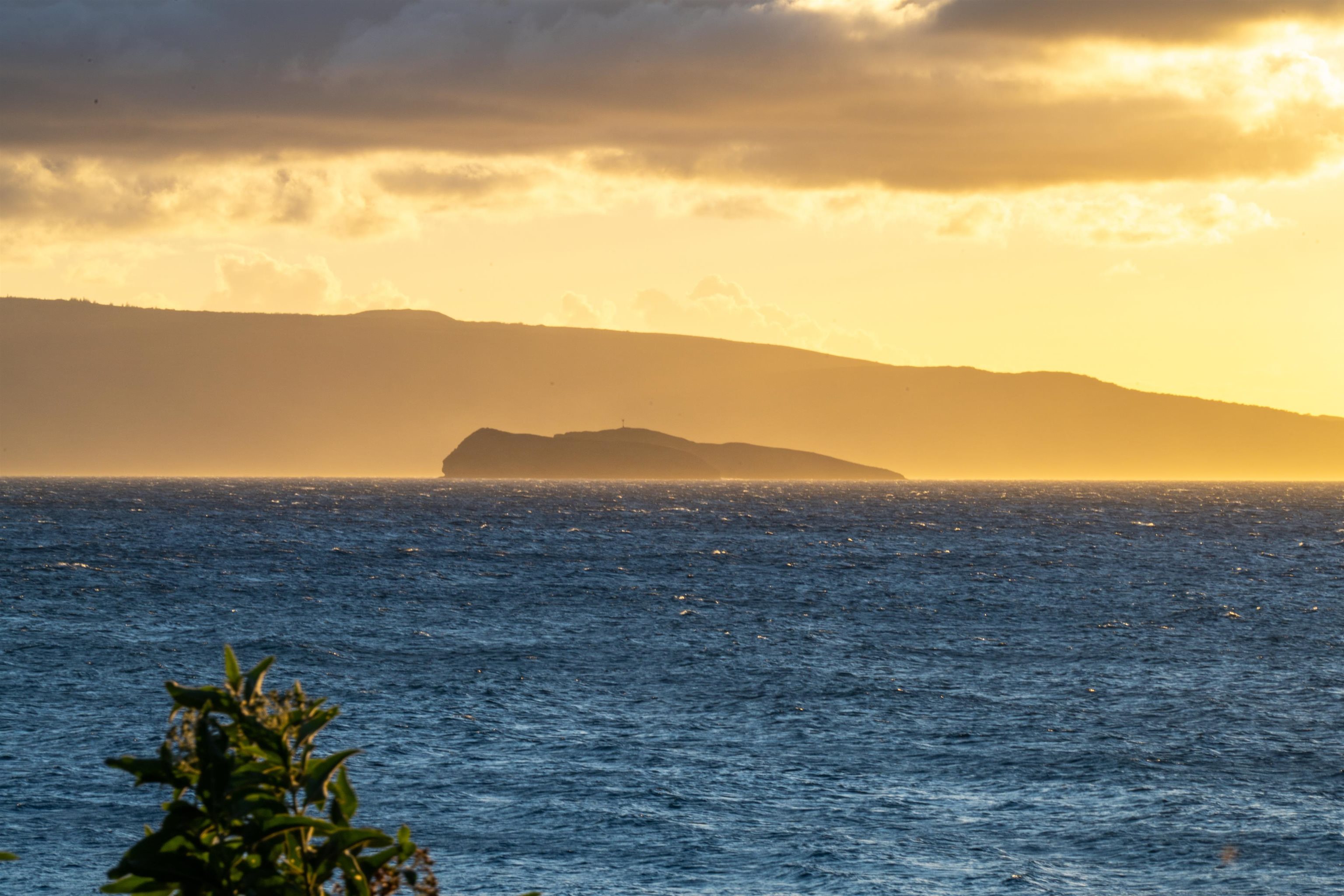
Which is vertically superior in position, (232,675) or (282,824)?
(232,675)

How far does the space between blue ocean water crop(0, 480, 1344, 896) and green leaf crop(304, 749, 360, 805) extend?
2513 centimetres

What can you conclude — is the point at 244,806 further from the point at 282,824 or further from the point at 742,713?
the point at 742,713

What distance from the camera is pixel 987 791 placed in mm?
36781

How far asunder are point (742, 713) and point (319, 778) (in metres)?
44.3

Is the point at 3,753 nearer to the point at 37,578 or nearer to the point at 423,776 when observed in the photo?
the point at 423,776

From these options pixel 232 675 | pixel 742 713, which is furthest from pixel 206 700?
pixel 742 713

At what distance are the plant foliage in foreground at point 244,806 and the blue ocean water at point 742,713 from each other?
25.0 m

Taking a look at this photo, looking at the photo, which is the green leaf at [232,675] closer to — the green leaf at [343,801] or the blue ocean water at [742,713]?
the green leaf at [343,801]

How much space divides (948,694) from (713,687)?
8422mm

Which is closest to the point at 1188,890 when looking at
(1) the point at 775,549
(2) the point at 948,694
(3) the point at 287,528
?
(2) the point at 948,694

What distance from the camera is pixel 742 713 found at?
48.1 metres

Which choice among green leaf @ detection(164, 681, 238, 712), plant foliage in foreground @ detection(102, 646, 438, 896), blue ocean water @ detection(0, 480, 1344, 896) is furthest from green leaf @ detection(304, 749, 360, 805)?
blue ocean water @ detection(0, 480, 1344, 896)

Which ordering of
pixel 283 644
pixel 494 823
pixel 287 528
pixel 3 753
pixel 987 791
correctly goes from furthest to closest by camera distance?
pixel 287 528 < pixel 283 644 < pixel 3 753 < pixel 987 791 < pixel 494 823

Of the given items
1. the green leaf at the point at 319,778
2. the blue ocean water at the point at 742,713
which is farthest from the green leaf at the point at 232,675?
the blue ocean water at the point at 742,713
